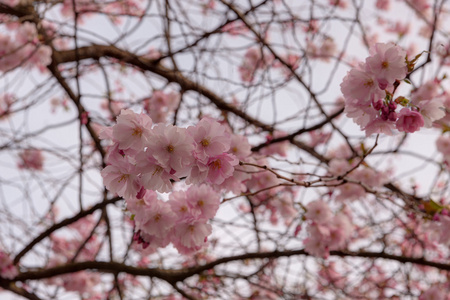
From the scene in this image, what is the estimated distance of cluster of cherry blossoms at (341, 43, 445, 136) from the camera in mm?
1243

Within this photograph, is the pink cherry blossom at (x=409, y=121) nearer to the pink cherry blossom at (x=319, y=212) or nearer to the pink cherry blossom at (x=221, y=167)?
the pink cherry blossom at (x=221, y=167)

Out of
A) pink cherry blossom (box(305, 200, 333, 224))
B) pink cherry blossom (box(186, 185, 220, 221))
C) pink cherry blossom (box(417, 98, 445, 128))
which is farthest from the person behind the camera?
pink cherry blossom (box(305, 200, 333, 224))

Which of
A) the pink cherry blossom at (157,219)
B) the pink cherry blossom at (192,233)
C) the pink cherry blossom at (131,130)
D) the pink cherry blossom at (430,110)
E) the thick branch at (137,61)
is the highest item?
the thick branch at (137,61)

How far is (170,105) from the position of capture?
380 centimetres

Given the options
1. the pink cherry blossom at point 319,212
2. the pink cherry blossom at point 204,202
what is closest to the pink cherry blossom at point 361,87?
the pink cherry blossom at point 204,202

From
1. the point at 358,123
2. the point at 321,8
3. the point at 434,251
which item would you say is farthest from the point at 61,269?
the point at 434,251

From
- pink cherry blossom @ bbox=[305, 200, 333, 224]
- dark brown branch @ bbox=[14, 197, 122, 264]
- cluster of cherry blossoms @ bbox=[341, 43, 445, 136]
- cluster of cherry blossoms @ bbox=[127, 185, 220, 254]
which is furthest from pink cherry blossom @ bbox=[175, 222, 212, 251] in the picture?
dark brown branch @ bbox=[14, 197, 122, 264]

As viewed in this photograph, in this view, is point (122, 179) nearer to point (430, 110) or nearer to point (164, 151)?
point (164, 151)

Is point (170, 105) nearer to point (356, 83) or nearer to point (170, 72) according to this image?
point (170, 72)

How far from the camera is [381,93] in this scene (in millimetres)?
1269

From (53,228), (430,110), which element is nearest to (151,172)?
(430,110)

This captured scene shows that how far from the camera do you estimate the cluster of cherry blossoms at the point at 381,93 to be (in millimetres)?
1243

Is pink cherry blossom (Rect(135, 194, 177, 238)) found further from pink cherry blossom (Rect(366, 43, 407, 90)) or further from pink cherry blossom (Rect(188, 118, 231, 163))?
pink cherry blossom (Rect(366, 43, 407, 90))

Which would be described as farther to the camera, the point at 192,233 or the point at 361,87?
the point at 192,233
